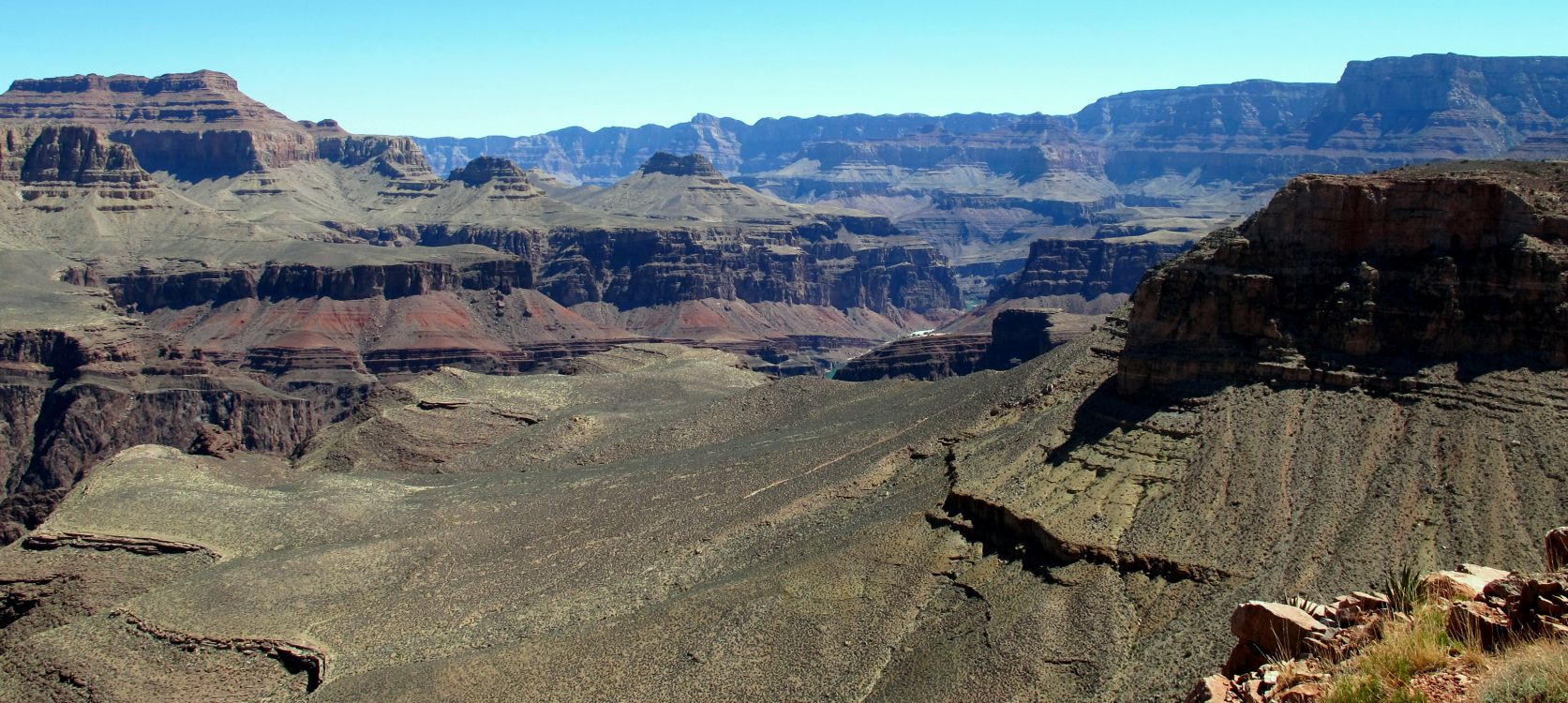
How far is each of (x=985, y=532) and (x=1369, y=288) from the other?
16216 mm

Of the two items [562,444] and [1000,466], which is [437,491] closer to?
[562,444]

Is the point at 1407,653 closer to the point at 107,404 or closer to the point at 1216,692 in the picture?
the point at 1216,692

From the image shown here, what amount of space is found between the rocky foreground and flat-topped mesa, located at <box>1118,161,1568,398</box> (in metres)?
0.11

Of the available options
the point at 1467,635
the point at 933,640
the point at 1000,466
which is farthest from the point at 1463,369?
the point at 1467,635

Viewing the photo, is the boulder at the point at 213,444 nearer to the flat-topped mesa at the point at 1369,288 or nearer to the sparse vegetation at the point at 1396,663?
the flat-topped mesa at the point at 1369,288

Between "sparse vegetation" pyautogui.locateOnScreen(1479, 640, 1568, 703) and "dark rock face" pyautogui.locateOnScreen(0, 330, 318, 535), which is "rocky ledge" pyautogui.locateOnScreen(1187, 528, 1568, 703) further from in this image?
"dark rock face" pyautogui.locateOnScreen(0, 330, 318, 535)

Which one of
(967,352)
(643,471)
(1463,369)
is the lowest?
(967,352)

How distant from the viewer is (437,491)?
75.3 meters

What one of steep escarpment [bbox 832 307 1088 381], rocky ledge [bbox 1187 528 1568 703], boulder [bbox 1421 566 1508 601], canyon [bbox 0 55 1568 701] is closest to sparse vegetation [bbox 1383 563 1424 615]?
rocky ledge [bbox 1187 528 1568 703]

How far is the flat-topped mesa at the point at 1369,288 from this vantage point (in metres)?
49.8

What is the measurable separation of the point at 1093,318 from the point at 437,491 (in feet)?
295

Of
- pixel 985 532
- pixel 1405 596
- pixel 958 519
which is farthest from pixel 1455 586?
pixel 958 519

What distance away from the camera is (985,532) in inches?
2014

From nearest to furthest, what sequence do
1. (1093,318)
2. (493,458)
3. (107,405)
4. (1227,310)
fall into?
1. (1227,310)
2. (493,458)
3. (107,405)
4. (1093,318)
